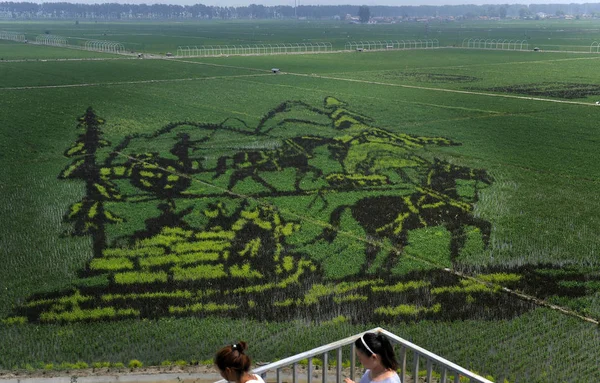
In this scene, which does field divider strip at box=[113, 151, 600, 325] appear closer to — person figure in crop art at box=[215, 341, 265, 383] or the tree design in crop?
the tree design in crop

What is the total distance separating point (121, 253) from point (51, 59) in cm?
6111

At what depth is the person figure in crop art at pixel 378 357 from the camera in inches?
283

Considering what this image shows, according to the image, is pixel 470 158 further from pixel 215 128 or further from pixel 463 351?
pixel 463 351

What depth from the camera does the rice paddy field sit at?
1394 centimetres

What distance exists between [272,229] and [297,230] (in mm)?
721

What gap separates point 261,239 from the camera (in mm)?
19469

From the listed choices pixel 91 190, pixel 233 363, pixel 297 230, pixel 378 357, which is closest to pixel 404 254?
pixel 297 230

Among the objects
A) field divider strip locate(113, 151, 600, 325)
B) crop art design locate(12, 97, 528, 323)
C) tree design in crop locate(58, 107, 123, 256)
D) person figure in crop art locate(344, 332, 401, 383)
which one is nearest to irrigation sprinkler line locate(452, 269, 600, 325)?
field divider strip locate(113, 151, 600, 325)

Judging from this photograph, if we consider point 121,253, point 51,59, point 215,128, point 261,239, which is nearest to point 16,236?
point 121,253

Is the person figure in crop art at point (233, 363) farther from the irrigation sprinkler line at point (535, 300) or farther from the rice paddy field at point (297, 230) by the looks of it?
the irrigation sprinkler line at point (535, 300)

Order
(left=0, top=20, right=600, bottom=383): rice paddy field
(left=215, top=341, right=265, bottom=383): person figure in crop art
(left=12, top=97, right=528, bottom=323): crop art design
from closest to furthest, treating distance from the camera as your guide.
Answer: (left=215, top=341, right=265, bottom=383): person figure in crop art < (left=0, top=20, right=600, bottom=383): rice paddy field < (left=12, top=97, right=528, bottom=323): crop art design

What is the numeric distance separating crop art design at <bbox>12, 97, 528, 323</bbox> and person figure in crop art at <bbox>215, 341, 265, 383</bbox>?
7.89 meters

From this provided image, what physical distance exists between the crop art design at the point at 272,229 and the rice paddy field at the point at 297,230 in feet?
0.24

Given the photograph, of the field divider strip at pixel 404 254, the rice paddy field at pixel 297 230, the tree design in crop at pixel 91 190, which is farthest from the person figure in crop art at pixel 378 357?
the tree design in crop at pixel 91 190
